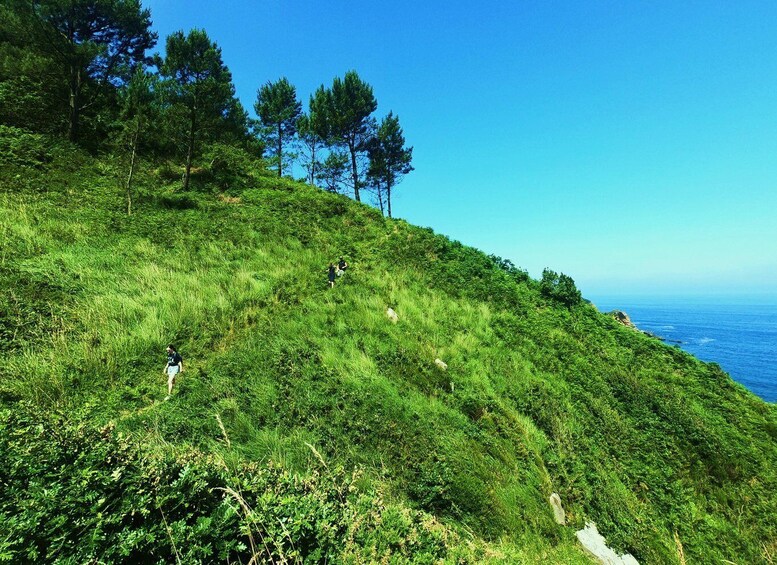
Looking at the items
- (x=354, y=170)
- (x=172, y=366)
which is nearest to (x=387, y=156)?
(x=354, y=170)

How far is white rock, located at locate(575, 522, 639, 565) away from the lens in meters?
6.09

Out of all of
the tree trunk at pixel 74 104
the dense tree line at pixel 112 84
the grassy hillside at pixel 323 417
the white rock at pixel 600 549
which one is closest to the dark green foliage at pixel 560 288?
the grassy hillside at pixel 323 417

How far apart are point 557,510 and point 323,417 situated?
536cm

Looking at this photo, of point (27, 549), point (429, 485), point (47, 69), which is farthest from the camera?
point (47, 69)

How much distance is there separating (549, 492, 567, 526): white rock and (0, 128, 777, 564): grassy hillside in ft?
0.67

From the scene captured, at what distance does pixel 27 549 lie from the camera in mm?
2254

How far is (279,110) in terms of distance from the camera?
36531 mm

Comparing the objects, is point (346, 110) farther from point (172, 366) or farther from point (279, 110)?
point (172, 366)

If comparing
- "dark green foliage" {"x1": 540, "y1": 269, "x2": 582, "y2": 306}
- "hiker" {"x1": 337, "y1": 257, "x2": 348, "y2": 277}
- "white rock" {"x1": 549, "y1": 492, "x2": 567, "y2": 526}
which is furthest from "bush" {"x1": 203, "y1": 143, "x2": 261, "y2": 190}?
"white rock" {"x1": 549, "y1": 492, "x2": 567, "y2": 526}

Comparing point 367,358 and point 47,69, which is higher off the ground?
point 47,69

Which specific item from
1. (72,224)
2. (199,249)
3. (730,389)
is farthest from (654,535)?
(72,224)

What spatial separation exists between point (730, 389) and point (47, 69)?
44.7 meters

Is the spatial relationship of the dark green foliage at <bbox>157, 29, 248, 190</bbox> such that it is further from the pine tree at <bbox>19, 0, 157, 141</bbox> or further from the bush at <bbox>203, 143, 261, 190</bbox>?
the pine tree at <bbox>19, 0, 157, 141</bbox>

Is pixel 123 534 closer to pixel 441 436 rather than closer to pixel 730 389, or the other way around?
pixel 441 436
